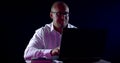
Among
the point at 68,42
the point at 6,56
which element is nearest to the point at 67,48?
the point at 68,42

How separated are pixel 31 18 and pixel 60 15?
0.67 meters

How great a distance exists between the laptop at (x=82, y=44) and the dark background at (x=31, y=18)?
3.37 feet

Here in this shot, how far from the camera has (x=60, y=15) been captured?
3084mm

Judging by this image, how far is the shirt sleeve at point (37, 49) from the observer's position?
2830 millimetres

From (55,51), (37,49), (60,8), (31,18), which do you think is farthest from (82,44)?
(31,18)

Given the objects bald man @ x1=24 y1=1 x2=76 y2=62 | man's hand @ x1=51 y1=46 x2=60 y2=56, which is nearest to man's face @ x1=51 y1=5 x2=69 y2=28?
bald man @ x1=24 y1=1 x2=76 y2=62

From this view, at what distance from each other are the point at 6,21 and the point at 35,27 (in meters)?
0.37

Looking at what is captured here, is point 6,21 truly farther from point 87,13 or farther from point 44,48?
point 87,13

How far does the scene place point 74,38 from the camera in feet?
8.20

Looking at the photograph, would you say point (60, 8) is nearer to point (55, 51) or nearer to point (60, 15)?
point (60, 15)

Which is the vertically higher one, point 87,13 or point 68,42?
point 87,13

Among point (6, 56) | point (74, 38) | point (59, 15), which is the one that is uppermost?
point (59, 15)

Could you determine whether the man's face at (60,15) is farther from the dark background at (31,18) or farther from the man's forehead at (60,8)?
the dark background at (31,18)

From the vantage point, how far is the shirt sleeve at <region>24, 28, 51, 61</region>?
9.28 feet
